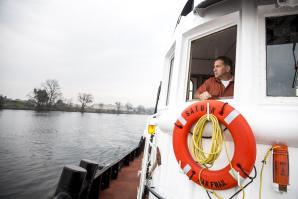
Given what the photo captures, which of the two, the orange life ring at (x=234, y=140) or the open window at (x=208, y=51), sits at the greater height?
the open window at (x=208, y=51)

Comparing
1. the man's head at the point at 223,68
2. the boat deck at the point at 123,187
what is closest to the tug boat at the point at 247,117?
the man's head at the point at 223,68

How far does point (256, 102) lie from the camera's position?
6.45ft

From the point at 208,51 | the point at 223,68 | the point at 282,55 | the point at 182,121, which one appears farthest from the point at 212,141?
the point at 208,51

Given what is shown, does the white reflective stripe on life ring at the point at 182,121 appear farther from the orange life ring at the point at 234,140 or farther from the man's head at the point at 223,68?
the man's head at the point at 223,68

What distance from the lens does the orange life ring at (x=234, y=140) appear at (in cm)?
167

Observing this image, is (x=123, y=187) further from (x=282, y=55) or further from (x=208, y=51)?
(x=282, y=55)

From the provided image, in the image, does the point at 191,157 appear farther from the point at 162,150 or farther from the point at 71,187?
the point at 71,187

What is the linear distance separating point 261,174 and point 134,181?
4.41 meters

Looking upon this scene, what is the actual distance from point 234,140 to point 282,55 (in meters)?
0.96

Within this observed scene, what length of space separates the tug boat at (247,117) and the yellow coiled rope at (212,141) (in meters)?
0.01

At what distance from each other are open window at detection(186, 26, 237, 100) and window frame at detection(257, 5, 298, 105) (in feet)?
0.92

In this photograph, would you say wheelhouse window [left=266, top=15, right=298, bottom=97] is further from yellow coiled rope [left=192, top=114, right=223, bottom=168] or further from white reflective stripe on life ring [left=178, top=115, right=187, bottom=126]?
white reflective stripe on life ring [left=178, top=115, right=187, bottom=126]

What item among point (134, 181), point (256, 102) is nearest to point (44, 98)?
point (134, 181)

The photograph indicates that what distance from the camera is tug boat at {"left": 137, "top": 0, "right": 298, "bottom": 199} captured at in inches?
66.4
